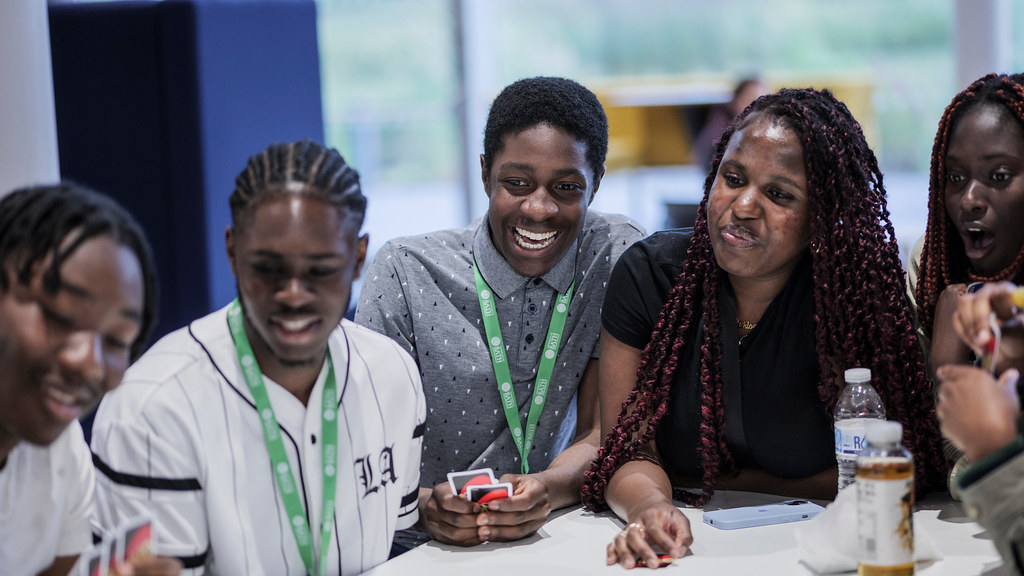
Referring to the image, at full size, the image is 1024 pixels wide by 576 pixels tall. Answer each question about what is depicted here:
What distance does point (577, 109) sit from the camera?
8.43 ft

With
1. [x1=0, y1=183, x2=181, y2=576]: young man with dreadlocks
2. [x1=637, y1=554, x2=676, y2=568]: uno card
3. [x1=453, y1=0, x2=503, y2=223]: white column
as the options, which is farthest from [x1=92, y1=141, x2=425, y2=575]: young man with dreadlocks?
[x1=453, y1=0, x2=503, y2=223]: white column

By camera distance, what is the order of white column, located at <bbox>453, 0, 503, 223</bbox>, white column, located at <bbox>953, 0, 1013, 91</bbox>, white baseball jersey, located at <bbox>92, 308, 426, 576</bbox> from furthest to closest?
white column, located at <bbox>453, 0, 503, 223</bbox>, white column, located at <bbox>953, 0, 1013, 91</bbox>, white baseball jersey, located at <bbox>92, 308, 426, 576</bbox>

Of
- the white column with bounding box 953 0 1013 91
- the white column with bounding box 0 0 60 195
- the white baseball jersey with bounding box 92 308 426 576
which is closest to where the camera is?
the white baseball jersey with bounding box 92 308 426 576

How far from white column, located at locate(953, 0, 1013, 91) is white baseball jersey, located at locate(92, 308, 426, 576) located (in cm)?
509

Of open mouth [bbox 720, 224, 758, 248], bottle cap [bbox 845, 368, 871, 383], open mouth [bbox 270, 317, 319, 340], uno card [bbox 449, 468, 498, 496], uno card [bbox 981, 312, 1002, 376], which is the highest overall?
open mouth [bbox 720, 224, 758, 248]

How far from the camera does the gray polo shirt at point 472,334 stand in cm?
256

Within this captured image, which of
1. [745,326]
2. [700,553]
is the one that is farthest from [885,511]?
[745,326]

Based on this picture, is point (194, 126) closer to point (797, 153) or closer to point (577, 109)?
point (577, 109)

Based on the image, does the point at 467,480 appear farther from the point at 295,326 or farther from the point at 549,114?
the point at 549,114

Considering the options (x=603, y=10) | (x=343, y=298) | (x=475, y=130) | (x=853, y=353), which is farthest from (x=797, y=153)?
(x=603, y=10)

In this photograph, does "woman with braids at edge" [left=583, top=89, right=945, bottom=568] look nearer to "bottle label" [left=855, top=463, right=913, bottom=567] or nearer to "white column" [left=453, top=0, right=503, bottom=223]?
"bottle label" [left=855, top=463, right=913, bottom=567]

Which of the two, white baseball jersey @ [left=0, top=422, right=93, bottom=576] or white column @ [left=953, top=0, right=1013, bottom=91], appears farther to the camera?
white column @ [left=953, top=0, right=1013, bottom=91]

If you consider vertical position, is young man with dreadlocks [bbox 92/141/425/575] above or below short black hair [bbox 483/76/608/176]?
below

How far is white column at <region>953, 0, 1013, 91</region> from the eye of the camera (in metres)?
5.88
